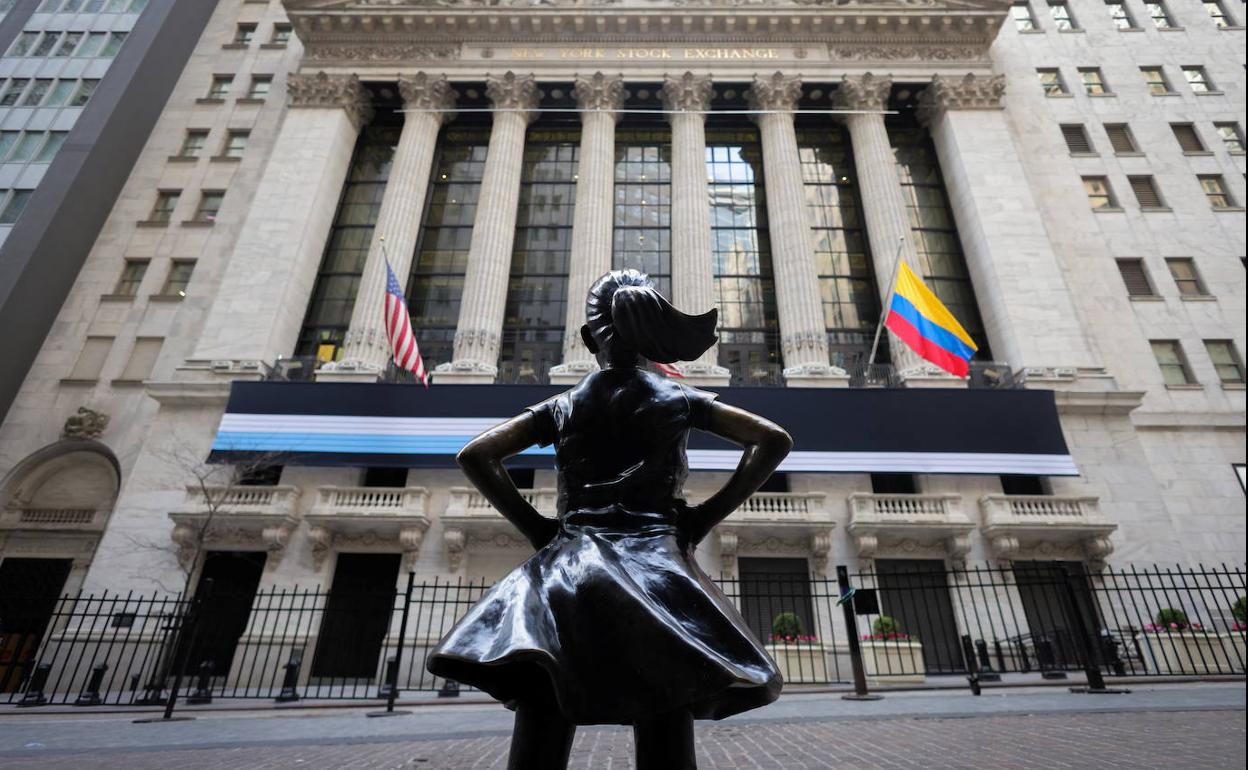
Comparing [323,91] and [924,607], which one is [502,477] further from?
[323,91]

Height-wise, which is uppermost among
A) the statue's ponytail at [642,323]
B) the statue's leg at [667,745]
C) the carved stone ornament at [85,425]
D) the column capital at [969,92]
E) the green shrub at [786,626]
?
the column capital at [969,92]

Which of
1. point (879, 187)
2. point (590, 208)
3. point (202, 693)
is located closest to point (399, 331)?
point (202, 693)

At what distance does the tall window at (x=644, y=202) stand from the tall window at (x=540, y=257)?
85.4 inches

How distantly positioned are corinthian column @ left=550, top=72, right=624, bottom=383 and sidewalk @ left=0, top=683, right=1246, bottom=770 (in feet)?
45.1

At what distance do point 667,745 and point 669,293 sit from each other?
76.7 ft

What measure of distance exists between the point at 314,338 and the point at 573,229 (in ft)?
36.7

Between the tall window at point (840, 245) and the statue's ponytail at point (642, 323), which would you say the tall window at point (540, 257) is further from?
the statue's ponytail at point (642, 323)

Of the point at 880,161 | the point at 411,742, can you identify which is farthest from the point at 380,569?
the point at 880,161

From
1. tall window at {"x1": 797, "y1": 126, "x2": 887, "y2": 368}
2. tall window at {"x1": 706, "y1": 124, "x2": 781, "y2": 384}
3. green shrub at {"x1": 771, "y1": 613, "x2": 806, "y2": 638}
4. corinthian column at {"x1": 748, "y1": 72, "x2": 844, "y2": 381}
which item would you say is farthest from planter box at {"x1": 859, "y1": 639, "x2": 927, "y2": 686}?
tall window at {"x1": 797, "y1": 126, "x2": 887, "y2": 368}

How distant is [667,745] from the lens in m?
1.82

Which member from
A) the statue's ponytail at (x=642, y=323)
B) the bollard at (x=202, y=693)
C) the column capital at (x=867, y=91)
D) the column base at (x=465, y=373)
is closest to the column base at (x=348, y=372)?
the column base at (x=465, y=373)

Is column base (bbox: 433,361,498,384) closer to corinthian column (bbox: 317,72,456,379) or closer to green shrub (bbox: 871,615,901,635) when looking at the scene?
corinthian column (bbox: 317,72,456,379)

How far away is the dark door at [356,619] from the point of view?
676 inches

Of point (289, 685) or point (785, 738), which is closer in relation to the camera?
point (785, 738)
